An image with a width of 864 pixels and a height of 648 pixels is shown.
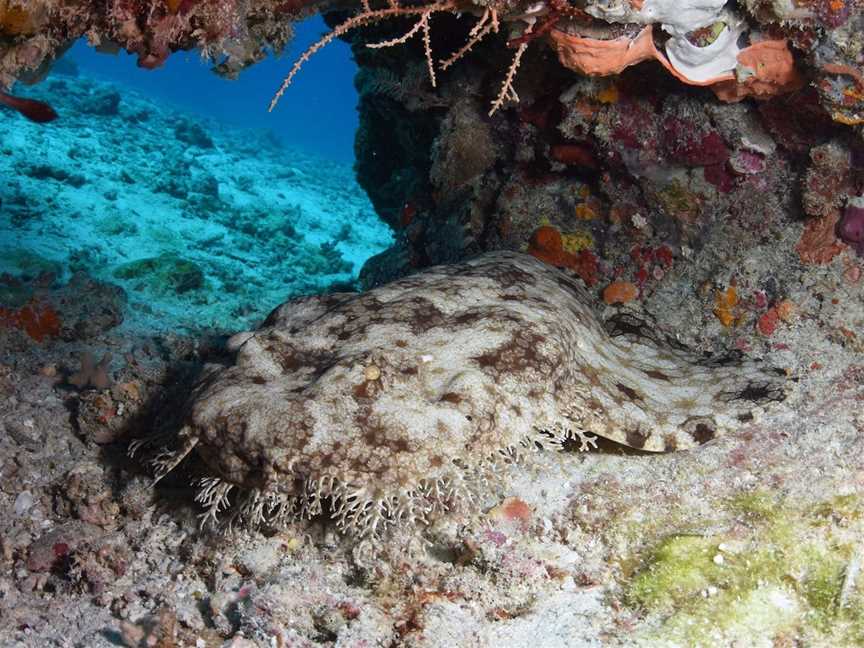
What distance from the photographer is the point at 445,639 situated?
9.64 feet

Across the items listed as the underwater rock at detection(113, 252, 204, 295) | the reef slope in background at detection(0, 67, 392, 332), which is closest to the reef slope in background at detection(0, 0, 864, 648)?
the underwater rock at detection(113, 252, 204, 295)

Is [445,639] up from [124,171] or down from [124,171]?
up

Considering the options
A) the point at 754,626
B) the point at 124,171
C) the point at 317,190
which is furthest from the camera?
the point at 317,190

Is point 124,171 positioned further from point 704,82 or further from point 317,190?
point 704,82

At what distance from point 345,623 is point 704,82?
438 centimetres

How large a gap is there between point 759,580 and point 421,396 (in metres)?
1.94

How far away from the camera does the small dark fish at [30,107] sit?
3.55 m

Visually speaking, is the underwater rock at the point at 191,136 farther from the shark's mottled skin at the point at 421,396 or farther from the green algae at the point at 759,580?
the green algae at the point at 759,580

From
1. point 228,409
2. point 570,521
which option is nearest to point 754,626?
point 570,521

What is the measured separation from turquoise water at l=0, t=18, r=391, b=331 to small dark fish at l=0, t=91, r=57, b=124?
330 centimetres

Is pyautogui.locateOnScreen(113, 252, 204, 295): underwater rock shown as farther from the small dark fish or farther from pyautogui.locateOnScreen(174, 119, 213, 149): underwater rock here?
pyautogui.locateOnScreen(174, 119, 213, 149): underwater rock

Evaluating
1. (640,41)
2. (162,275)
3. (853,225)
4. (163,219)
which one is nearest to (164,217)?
(163,219)

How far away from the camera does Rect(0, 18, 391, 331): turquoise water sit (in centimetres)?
819

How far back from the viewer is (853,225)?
201 inches
